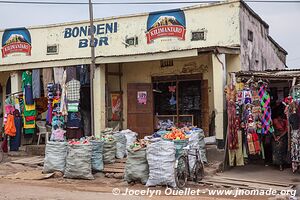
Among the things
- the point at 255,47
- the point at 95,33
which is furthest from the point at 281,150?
the point at 95,33

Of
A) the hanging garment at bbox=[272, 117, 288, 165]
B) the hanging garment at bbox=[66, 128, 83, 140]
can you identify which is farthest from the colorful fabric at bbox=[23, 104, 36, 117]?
the hanging garment at bbox=[272, 117, 288, 165]

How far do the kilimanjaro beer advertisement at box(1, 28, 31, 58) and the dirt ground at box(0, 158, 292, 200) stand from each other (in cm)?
608

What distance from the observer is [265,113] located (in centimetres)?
1112

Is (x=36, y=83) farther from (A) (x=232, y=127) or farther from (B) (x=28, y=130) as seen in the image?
(A) (x=232, y=127)

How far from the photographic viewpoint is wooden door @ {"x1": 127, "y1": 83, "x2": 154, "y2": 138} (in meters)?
14.8

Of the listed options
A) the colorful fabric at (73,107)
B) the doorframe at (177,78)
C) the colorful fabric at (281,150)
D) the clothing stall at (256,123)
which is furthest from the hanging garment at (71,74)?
the colorful fabric at (281,150)

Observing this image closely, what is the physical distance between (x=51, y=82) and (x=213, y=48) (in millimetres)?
5761

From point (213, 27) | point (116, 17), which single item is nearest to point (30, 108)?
point (116, 17)

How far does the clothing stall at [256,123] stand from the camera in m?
10.7

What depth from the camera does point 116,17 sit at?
14.8 m

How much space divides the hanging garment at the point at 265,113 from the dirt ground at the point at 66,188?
2.53 m

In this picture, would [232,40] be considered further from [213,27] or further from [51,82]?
[51,82]

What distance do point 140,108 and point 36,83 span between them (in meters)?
3.74

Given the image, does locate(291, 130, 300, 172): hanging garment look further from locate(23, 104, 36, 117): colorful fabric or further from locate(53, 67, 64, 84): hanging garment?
locate(23, 104, 36, 117): colorful fabric
